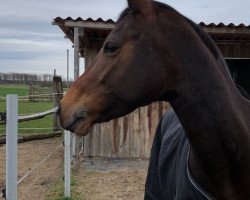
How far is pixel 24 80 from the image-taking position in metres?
45.7

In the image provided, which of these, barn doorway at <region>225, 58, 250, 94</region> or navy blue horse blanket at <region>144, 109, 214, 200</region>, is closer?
navy blue horse blanket at <region>144, 109, 214, 200</region>

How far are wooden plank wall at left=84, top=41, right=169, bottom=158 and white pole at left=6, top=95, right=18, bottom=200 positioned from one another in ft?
15.8

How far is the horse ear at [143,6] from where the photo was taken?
6.63ft

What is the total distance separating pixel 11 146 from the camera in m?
2.96

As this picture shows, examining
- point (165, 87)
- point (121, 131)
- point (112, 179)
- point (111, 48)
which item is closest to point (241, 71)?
point (165, 87)

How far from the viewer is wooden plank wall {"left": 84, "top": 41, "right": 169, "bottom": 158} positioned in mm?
7906

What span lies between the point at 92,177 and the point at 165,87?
4.87 m

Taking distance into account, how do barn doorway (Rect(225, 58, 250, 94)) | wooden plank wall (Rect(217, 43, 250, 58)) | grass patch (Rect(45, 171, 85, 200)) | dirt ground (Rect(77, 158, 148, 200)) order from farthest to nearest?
wooden plank wall (Rect(217, 43, 250, 58))
dirt ground (Rect(77, 158, 148, 200))
grass patch (Rect(45, 171, 85, 200))
barn doorway (Rect(225, 58, 250, 94))

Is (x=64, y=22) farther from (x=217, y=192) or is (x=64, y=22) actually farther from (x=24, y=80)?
(x=24, y=80)

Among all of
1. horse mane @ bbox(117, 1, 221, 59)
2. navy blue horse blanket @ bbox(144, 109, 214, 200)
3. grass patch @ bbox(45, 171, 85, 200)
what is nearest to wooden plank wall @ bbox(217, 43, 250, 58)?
grass patch @ bbox(45, 171, 85, 200)

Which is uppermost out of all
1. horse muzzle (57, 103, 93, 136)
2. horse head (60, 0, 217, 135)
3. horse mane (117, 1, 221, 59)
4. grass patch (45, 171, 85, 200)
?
horse mane (117, 1, 221, 59)

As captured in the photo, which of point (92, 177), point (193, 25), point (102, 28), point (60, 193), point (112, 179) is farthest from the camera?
point (102, 28)

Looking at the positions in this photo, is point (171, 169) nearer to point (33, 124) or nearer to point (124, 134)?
point (124, 134)

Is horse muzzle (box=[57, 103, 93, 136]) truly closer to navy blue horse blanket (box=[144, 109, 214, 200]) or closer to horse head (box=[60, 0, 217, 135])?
horse head (box=[60, 0, 217, 135])
